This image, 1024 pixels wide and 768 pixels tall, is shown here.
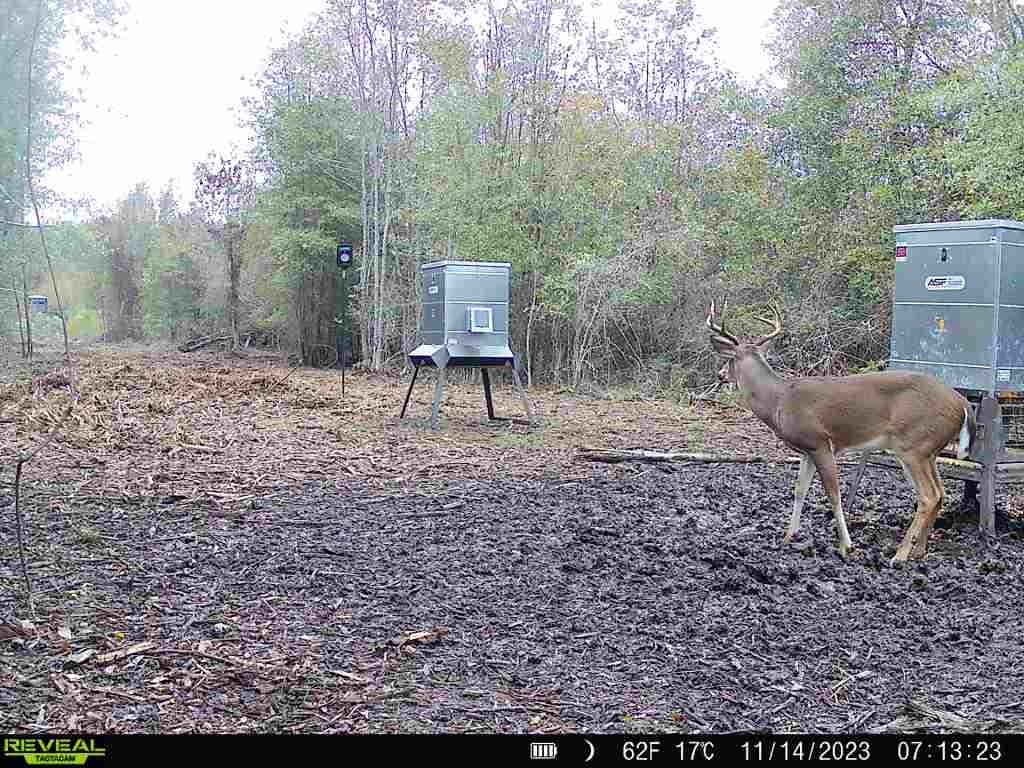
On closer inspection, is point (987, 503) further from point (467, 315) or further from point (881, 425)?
point (467, 315)

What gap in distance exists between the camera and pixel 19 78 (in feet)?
47.4

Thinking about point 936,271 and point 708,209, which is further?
point 708,209

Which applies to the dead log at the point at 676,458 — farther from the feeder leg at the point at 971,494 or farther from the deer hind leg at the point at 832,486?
the deer hind leg at the point at 832,486

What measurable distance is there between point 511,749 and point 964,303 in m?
4.25

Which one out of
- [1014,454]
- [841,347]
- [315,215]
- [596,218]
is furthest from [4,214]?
A: [1014,454]

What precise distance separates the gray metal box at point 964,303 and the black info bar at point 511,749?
3.25 metres

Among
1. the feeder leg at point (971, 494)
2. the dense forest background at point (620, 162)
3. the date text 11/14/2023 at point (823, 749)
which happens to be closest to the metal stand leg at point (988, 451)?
the feeder leg at point (971, 494)

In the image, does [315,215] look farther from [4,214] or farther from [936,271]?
[936,271]

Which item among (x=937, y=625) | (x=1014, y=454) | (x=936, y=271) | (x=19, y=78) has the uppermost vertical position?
(x=19, y=78)

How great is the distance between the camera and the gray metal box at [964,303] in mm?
5746

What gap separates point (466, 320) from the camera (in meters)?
11.4

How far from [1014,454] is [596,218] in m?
10.5

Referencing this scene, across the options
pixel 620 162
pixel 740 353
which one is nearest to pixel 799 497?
pixel 740 353

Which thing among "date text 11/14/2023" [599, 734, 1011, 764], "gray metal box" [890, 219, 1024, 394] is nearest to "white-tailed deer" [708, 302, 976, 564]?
"gray metal box" [890, 219, 1024, 394]
